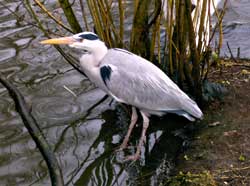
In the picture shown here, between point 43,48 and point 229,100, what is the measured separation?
2662 millimetres

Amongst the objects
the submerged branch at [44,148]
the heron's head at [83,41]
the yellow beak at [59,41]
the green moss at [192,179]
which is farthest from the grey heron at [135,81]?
the submerged branch at [44,148]

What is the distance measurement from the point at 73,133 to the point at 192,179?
144 cm

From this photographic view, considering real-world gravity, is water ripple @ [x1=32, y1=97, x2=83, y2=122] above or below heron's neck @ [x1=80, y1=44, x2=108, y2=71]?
below

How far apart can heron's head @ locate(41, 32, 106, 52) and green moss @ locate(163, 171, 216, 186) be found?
3.71 feet

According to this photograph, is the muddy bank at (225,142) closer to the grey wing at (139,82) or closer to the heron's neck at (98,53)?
the grey wing at (139,82)

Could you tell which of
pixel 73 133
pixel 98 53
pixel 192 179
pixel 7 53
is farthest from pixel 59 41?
pixel 7 53

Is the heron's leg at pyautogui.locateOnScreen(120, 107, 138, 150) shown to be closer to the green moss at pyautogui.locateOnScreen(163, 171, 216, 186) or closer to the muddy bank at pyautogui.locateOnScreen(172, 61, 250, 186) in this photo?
the muddy bank at pyautogui.locateOnScreen(172, 61, 250, 186)

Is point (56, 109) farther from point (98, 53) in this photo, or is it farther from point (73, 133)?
point (98, 53)

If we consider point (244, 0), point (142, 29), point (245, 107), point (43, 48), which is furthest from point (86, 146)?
point (244, 0)

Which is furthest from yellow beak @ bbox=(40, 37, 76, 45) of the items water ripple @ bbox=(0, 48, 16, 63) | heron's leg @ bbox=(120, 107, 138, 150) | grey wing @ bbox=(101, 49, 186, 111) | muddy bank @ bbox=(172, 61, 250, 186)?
water ripple @ bbox=(0, 48, 16, 63)

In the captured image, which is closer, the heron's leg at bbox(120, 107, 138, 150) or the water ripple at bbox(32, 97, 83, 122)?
the heron's leg at bbox(120, 107, 138, 150)

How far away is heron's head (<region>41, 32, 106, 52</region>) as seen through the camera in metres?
3.96

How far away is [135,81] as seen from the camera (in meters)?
4.20

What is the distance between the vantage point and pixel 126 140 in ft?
14.6
